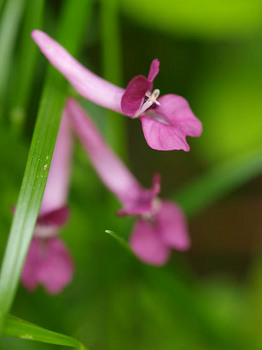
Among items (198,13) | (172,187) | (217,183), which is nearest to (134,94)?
(217,183)

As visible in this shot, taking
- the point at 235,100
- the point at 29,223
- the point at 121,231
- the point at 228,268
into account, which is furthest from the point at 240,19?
the point at 29,223

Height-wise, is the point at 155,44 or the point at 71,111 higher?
the point at 155,44

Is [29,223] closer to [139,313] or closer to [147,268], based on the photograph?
[147,268]

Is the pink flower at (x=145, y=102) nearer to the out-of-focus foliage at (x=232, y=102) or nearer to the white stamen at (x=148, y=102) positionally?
the white stamen at (x=148, y=102)

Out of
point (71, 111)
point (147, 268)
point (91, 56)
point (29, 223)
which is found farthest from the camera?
point (91, 56)

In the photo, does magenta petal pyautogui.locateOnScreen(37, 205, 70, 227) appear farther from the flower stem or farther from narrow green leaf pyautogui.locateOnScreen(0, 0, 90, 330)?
the flower stem

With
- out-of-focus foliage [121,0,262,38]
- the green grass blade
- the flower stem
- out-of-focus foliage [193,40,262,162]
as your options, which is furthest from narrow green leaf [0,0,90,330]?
out-of-focus foliage [193,40,262,162]

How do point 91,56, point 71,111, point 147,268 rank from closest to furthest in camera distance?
point 71,111 < point 147,268 < point 91,56

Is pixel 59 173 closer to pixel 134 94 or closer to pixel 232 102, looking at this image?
pixel 134 94
